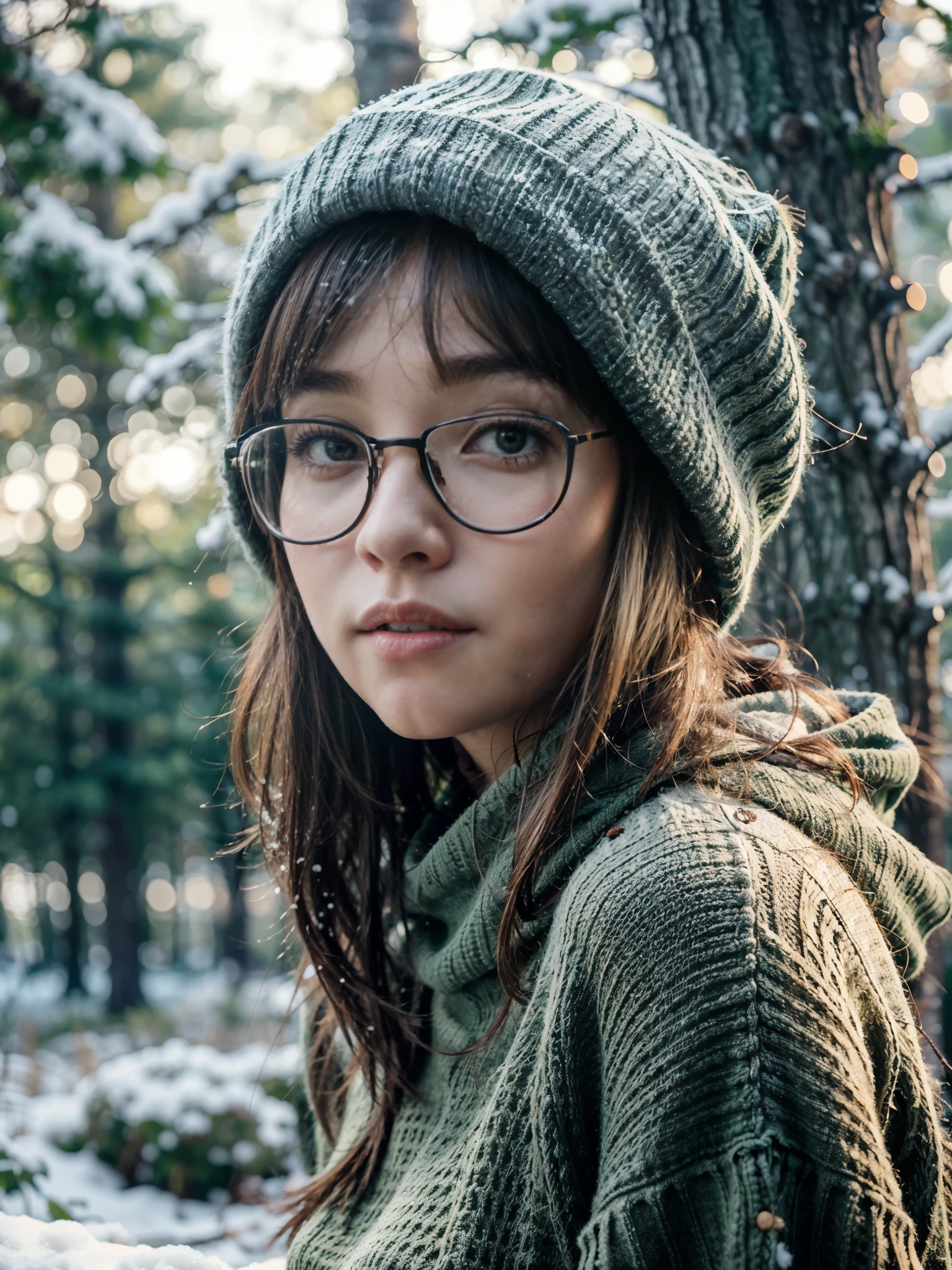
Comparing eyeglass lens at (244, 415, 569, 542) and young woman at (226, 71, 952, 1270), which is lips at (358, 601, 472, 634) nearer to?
young woman at (226, 71, 952, 1270)

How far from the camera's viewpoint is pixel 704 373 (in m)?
1.40

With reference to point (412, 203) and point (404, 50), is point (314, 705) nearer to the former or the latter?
point (412, 203)

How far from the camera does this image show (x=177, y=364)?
3.46 meters

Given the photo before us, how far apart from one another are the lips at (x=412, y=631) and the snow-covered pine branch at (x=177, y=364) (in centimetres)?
229

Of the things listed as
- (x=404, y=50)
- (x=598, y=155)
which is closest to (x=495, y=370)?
(x=598, y=155)

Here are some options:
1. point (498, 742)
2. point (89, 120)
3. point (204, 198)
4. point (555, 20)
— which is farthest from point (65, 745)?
point (498, 742)

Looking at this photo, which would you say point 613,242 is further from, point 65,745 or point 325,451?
point 65,745

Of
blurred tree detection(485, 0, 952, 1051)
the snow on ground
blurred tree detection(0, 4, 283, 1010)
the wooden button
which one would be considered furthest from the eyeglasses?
blurred tree detection(0, 4, 283, 1010)

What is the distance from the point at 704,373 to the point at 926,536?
1.38 m

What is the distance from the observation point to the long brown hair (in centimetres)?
126

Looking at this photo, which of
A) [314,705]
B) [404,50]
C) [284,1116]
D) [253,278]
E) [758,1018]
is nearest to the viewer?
[758,1018]

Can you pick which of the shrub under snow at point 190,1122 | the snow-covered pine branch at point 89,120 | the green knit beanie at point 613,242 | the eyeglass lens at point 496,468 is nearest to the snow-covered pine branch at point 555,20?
the green knit beanie at point 613,242

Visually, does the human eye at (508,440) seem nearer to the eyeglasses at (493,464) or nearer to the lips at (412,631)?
the eyeglasses at (493,464)

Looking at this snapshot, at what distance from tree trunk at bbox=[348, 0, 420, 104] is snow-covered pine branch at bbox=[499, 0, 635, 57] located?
80.2 inches
